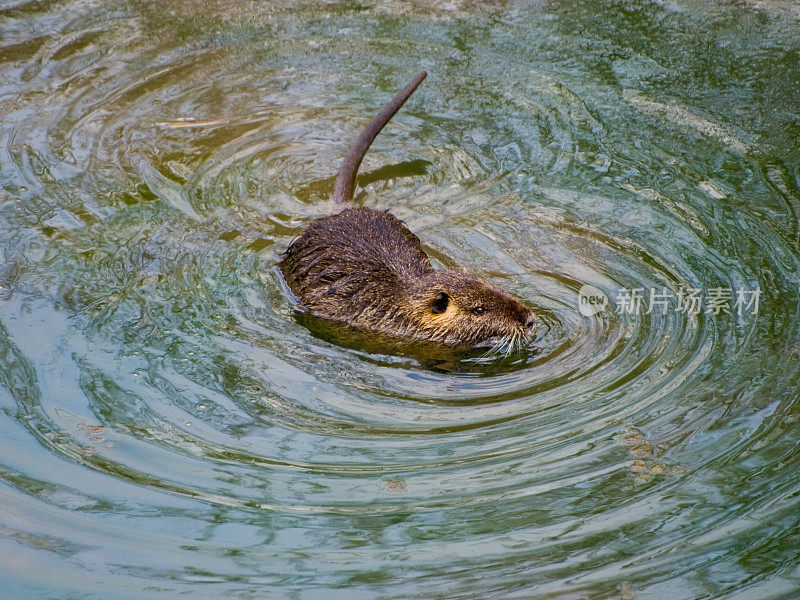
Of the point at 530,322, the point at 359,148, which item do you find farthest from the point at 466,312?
the point at 359,148

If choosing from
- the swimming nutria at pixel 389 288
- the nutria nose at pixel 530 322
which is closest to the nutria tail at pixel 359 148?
the swimming nutria at pixel 389 288

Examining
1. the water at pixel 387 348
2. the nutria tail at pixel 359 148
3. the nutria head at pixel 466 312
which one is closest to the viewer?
the water at pixel 387 348

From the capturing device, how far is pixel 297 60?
23.5 feet

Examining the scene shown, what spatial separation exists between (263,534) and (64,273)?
2.30 metres

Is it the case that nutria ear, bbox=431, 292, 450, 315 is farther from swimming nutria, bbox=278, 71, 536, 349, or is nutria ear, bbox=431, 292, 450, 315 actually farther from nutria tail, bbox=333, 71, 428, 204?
nutria tail, bbox=333, 71, 428, 204

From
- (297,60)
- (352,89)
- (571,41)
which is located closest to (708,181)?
(571,41)

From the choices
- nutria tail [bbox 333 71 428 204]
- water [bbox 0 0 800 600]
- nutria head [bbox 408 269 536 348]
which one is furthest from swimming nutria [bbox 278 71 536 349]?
nutria tail [bbox 333 71 428 204]

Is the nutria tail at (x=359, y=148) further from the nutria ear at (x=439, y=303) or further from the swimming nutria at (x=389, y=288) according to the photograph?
the nutria ear at (x=439, y=303)

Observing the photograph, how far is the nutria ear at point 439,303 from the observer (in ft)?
14.5

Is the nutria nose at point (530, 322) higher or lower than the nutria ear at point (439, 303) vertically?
lower

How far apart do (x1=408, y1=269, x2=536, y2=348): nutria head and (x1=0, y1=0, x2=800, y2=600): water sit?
155 mm

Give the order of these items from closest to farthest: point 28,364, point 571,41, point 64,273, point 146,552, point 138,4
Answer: point 146,552, point 28,364, point 64,273, point 571,41, point 138,4

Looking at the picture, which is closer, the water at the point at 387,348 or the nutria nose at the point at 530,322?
the water at the point at 387,348

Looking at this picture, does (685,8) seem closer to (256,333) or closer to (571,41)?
(571,41)
